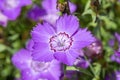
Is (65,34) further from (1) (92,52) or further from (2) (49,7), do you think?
(2) (49,7)

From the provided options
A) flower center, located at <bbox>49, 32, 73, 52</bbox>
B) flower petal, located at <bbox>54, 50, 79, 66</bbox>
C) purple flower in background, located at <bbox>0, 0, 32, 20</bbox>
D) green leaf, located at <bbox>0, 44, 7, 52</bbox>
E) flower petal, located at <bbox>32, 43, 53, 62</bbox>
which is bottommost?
flower petal, located at <bbox>54, 50, 79, 66</bbox>

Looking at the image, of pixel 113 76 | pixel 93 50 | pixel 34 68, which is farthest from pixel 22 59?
pixel 113 76

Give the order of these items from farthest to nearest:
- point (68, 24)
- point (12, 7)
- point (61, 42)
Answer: point (12, 7) → point (61, 42) → point (68, 24)

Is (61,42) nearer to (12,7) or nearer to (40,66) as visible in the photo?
(40,66)

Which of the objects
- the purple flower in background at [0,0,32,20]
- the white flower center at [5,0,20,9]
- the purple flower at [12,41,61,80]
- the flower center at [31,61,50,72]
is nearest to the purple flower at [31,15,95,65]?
the purple flower at [12,41,61,80]

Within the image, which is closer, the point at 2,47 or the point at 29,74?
the point at 29,74

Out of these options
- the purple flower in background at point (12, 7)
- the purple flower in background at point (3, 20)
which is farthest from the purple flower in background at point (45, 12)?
the purple flower in background at point (3, 20)

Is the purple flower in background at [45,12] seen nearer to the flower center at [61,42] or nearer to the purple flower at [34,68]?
the purple flower at [34,68]

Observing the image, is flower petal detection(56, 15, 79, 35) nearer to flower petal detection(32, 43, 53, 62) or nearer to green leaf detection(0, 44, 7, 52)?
flower petal detection(32, 43, 53, 62)
